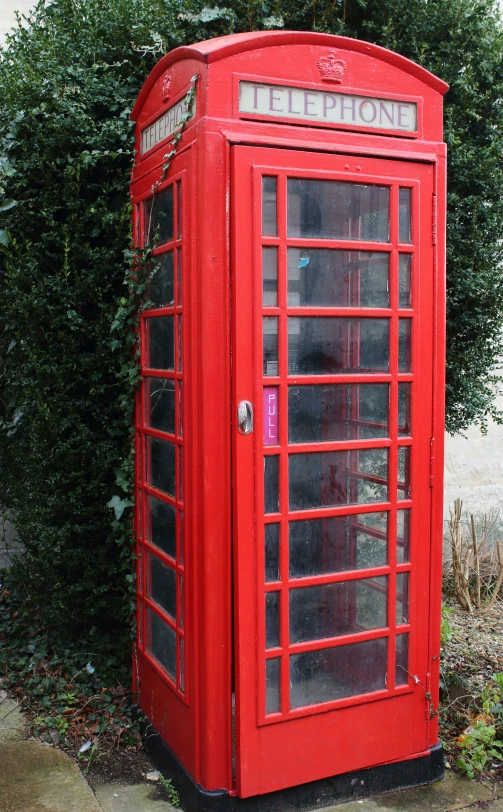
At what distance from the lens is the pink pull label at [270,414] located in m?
2.71

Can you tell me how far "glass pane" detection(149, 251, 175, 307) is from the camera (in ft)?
9.61

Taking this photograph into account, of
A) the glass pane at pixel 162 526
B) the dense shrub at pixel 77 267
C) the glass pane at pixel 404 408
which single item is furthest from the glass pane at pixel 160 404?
the glass pane at pixel 404 408

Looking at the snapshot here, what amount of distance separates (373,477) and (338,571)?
393 millimetres

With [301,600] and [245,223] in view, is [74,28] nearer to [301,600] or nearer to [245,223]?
[245,223]

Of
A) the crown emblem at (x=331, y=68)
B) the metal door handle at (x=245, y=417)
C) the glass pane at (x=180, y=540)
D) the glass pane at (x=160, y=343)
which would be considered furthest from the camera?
the glass pane at (x=160, y=343)

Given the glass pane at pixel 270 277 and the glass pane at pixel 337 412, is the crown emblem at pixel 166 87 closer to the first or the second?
the glass pane at pixel 270 277

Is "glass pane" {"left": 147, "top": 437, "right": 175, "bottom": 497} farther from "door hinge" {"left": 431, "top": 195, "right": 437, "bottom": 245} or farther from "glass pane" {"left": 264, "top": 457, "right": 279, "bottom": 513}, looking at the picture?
"door hinge" {"left": 431, "top": 195, "right": 437, "bottom": 245}

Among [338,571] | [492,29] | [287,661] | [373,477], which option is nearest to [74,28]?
[492,29]

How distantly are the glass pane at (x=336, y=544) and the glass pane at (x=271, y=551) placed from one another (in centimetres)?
6

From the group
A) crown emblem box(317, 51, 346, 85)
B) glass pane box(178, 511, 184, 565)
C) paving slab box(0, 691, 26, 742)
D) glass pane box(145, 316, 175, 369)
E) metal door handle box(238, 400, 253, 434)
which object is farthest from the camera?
paving slab box(0, 691, 26, 742)

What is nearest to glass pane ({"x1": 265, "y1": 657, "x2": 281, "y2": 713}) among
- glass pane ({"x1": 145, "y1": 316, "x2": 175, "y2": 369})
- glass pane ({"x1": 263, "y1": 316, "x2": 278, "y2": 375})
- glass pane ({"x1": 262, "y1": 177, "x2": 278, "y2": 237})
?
glass pane ({"x1": 263, "y1": 316, "x2": 278, "y2": 375})

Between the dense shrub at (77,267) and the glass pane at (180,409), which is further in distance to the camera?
the dense shrub at (77,267)

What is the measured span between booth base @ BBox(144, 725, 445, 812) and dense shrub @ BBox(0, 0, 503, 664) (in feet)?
2.63

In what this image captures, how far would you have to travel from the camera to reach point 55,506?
3467 mm
